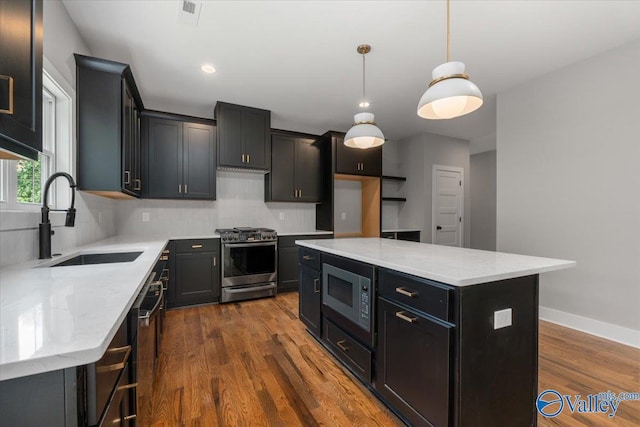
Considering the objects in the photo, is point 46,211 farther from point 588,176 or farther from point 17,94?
point 588,176

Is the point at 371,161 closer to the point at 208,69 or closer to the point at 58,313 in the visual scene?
the point at 208,69

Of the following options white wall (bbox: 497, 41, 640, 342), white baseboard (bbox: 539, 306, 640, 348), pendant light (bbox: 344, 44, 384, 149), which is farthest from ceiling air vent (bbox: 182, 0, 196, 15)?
white baseboard (bbox: 539, 306, 640, 348)

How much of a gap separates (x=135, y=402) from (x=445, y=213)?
533 centimetres

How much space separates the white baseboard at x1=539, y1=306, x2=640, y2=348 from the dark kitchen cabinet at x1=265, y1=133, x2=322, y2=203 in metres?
3.30

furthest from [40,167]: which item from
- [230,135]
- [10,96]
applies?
[230,135]

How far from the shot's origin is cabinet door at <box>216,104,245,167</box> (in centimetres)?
375

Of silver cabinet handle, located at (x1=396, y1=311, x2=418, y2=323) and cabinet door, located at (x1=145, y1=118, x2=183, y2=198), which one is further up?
cabinet door, located at (x1=145, y1=118, x2=183, y2=198)

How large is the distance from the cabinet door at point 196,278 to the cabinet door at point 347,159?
2316 millimetres

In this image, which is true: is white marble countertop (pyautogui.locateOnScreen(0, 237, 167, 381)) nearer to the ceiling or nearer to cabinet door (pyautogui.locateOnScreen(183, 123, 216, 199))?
the ceiling

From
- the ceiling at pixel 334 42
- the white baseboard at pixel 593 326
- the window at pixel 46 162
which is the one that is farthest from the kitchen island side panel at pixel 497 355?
the window at pixel 46 162

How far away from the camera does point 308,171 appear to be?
451 centimetres

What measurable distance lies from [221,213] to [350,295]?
2870mm

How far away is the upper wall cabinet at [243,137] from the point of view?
3766 mm

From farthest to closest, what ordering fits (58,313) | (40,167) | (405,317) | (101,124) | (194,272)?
(194,272) < (101,124) < (40,167) < (405,317) < (58,313)
